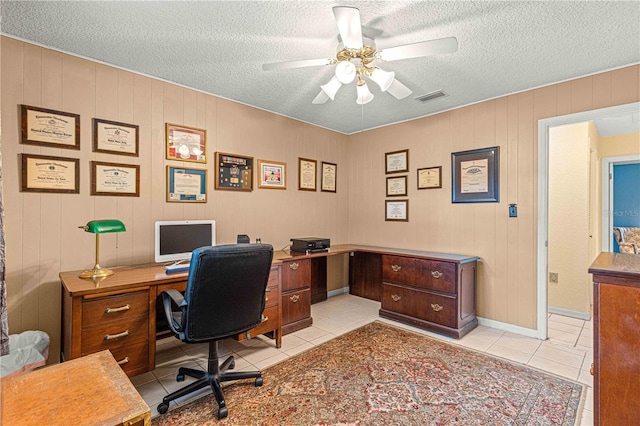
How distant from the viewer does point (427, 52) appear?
1812 millimetres

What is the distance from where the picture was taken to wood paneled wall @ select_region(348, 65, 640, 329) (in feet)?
9.18

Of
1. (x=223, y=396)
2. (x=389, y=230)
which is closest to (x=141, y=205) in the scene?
(x=223, y=396)

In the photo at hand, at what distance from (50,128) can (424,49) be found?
2704mm

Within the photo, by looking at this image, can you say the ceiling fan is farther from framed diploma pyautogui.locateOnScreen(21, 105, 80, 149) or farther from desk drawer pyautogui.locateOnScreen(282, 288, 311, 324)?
desk drawer pyautogui.locateOnScreen(282, 288, 311, 324)

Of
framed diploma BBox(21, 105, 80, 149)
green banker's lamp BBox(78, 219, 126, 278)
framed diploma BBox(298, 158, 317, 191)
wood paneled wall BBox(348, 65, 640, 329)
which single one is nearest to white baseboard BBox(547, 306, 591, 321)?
wood paneled wall BBox(348, 65, 640, 329)

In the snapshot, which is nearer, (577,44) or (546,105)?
(577,44)

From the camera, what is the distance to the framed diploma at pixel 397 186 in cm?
405

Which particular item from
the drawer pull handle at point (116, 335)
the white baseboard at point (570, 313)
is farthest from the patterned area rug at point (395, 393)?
the white baseboard at point (570, 313)

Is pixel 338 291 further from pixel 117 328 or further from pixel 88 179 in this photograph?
pixel 88 179

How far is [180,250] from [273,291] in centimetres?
89

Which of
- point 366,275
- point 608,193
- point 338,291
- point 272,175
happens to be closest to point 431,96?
point 272,175

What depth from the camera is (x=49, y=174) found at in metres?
2.28

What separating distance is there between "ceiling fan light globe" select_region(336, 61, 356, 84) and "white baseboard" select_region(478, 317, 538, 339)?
2.93m

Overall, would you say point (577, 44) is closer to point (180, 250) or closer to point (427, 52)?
point (427, 52)
